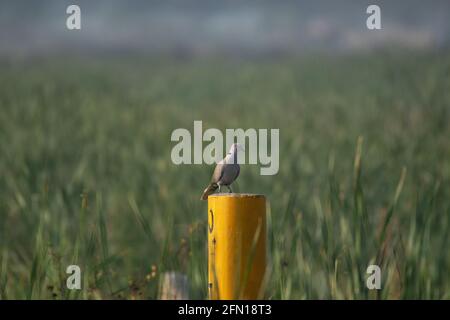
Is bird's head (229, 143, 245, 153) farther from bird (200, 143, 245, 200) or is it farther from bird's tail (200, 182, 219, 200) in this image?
bird's tail (200, 182, 219, 200)

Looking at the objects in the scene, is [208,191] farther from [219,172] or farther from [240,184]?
[240,184]

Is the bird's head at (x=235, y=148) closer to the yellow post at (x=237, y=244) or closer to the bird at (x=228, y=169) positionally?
the bird at (x=228, y=169)

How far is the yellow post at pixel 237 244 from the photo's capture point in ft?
10.8

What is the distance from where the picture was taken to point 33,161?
8664 mm

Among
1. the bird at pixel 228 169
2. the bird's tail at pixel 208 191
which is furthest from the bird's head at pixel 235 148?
the bird's tail at pixel 208 191

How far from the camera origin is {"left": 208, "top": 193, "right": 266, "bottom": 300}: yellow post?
3283mm

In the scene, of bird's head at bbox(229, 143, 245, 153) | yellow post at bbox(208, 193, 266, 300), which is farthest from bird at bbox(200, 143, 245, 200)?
yellow post at bbox(208, 193, 266, 300)

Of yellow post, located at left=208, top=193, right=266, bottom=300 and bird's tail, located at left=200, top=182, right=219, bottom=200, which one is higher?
bird's tail, located at left=200, top=182, right=219, bottom=200

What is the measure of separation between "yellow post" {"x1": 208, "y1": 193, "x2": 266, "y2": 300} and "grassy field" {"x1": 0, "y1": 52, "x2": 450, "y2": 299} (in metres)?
0.33

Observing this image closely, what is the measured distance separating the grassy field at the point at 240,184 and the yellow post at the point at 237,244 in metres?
0.33

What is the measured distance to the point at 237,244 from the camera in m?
3.32
